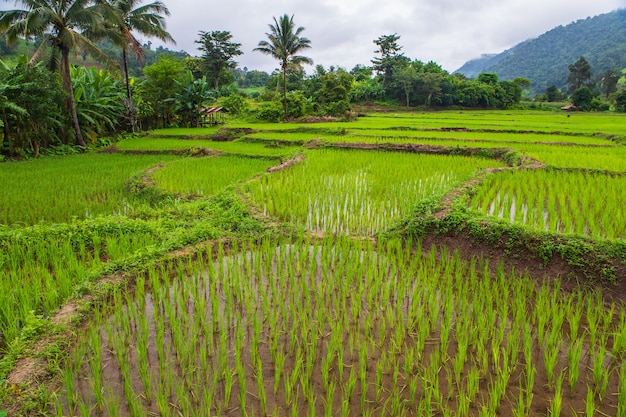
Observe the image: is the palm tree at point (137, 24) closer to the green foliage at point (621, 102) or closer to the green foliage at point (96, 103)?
the green foliage at point (96, 103)

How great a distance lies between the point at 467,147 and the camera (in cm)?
1056

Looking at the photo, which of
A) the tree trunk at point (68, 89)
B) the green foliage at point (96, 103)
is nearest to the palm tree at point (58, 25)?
the tree trunk at point (68, 89)

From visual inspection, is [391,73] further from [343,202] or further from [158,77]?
[343,202]

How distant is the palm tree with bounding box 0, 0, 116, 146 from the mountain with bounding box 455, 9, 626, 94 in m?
72.8

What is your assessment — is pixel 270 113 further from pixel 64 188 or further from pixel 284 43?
pixel 64 188

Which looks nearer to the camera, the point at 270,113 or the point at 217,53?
the point at 270,113

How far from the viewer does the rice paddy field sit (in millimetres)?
2383

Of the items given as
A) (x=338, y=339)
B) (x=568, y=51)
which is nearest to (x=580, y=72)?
(x=338, y=339)

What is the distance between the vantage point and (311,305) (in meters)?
3.48

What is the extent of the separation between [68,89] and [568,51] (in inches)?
4417

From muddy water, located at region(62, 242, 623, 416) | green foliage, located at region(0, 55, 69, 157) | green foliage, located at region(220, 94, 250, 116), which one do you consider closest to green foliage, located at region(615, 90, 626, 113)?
green foliage, located at region(220, 94, 250, 116)

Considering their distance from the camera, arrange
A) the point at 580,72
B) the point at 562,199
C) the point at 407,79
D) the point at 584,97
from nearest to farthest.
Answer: the point at 562,199 → the point at 584,97 → the point at 407,79 → the point at 580,72

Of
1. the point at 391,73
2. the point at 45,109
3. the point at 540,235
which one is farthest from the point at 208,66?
the point at 540,235

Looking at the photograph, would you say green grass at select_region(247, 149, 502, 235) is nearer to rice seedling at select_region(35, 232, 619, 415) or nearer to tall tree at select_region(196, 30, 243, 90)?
rice seedling at select_region(35, 232, 619, 415)
